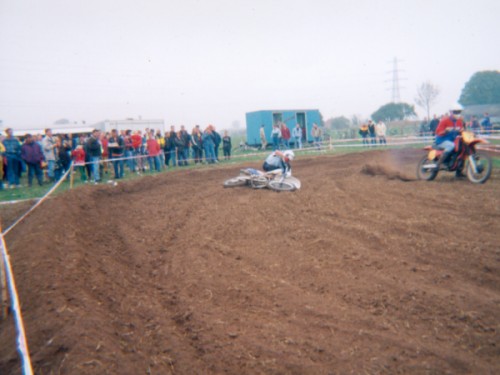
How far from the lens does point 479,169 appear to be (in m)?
10.0

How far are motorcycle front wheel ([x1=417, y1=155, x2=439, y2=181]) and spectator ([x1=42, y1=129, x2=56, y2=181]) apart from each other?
14.0 m

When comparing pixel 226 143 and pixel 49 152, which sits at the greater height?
pixel 49 152

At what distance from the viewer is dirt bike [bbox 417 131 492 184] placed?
9.91 metres

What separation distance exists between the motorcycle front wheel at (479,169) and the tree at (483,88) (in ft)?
215

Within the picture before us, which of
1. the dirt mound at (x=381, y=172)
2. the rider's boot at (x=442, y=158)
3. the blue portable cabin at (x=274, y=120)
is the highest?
the blue portable cabin at (x=274, y=120)

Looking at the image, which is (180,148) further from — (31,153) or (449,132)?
(449,132)

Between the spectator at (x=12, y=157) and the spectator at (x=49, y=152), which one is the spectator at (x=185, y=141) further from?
the spectator at (x=12, y=157)

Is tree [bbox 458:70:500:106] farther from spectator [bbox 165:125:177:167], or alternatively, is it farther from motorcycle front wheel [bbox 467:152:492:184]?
motorcycle front wheel [bbox 467:152:492:184]

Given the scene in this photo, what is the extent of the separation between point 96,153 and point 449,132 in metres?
12.5

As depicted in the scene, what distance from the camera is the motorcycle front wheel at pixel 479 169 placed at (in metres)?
9.75

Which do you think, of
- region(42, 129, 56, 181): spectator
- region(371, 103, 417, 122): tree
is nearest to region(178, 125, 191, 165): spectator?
region(42, 129, 56, 181): spectator

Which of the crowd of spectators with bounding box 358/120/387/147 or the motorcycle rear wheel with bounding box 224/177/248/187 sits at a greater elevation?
the crowd of spectators with bounding box 358/120/387/147

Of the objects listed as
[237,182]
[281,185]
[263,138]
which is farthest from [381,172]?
[263,138]

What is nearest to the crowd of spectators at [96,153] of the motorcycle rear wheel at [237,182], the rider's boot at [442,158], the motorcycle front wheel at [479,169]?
the motorcycle rear wheel at [237,182]
